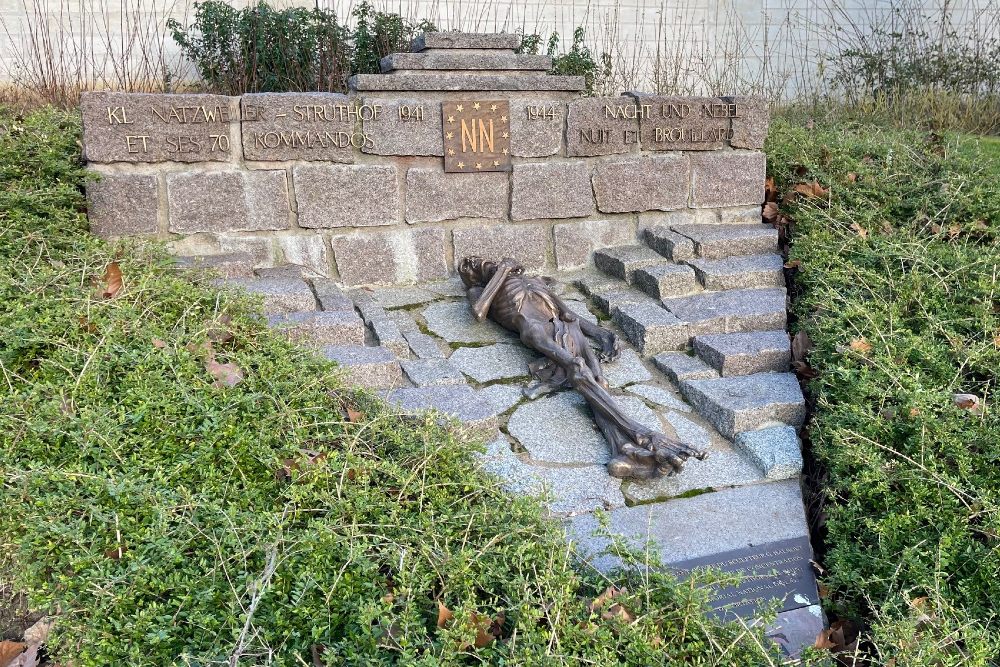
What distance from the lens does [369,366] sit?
3.61m

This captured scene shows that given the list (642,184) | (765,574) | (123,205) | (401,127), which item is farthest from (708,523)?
(123,205)

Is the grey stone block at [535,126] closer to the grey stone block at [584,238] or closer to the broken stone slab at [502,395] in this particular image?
the grey stone block at [584,238]

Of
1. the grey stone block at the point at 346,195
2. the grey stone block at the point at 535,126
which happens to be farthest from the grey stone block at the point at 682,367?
the grey stone block at the point at 346,195

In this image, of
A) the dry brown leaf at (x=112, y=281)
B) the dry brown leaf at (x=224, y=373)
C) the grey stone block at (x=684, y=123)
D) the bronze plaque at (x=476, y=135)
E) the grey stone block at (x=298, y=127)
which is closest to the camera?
the dry brown leaf at (x=224, y=373)

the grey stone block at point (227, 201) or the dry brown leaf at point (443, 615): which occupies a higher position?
the grey stone block at point (227, 201)

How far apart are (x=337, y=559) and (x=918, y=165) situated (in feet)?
15.8

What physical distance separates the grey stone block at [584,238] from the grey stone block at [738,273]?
1.80 ft

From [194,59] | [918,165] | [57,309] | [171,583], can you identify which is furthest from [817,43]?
[171,583]

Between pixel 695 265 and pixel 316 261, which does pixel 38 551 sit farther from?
pixel 695 265

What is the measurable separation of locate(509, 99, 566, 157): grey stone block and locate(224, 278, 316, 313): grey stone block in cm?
157

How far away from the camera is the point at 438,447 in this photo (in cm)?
279

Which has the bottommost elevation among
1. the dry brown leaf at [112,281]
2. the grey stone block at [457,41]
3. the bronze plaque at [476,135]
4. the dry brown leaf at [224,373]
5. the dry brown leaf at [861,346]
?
the dry brown leaf at [861,346]

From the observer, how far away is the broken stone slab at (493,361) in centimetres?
398

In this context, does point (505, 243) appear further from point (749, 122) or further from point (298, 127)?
point (749, 122)
